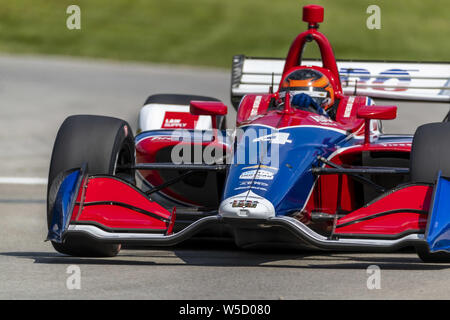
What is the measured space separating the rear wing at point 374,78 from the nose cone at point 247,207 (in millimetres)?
3874

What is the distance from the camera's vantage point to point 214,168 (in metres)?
7.01

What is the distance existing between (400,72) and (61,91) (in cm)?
1221

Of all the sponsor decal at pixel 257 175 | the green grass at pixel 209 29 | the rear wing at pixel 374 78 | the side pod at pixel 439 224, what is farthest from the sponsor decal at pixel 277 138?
the green grass at pixel 209 29

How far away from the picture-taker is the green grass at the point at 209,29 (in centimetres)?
3011

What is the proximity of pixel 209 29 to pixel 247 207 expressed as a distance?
27.3 meters

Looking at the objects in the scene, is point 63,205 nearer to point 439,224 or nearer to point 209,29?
point 439,224

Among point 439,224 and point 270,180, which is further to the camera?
point 270,180

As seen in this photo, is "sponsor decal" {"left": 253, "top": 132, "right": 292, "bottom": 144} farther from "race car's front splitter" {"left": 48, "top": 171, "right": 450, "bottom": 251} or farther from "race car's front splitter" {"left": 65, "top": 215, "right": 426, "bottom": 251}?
"race car's front splitter" {"left": 65, "top": 215, "right": 426, "bottom": 251}

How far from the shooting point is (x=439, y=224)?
6.17 meters

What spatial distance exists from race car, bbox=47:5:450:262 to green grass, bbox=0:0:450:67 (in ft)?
67.3

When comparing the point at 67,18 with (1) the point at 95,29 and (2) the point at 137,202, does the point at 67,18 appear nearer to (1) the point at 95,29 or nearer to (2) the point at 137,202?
(1) the point at 95,29

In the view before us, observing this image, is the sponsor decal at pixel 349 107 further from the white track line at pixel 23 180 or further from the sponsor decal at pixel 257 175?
the white track line at pixel 23 180

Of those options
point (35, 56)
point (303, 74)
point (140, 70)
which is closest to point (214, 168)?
point (303, 74)

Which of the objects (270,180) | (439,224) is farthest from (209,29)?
(439,224)
